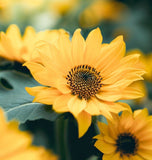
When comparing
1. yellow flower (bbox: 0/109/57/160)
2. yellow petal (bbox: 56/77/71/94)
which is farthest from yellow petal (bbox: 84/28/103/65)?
yellow flower (bbox: 0/109/57/160)

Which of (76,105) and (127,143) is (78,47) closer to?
(76,105)

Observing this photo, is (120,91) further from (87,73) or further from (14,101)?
(14,101)

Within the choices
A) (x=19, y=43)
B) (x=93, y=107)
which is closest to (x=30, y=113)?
(x=93, y=107)

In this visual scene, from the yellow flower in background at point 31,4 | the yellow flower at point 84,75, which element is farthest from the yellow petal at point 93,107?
the yellow flower in background at point 31,4

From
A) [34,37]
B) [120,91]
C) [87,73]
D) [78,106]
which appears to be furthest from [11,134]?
[34,37]

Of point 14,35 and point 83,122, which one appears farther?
point 14,35

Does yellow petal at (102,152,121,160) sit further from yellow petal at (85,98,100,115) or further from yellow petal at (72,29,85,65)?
yellow petal at (72,29,85,65)

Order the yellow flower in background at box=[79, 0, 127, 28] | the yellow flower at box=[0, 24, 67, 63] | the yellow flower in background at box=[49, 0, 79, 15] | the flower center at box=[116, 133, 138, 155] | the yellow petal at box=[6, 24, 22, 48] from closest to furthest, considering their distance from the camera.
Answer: the flower center at box=[116, 133, 138, 155], the yellow flower at box=[0, 24, 67, 63], the yellow petal at box=[6, 24, 22, 48], the yellow flower in background at box=[49, 0, 79, 15], the yellow flower in background at box=[79, 0, 127, 28]
